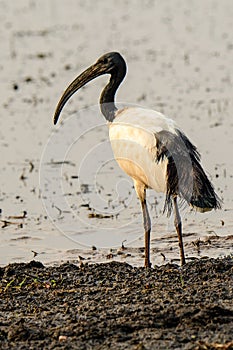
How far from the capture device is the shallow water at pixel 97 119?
33.0 feet

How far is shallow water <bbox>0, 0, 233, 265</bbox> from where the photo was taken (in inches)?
396

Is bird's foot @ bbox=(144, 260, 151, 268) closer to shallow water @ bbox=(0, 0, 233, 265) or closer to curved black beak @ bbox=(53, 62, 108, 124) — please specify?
shallow water @ bbox=(0, 0, 233, 265)

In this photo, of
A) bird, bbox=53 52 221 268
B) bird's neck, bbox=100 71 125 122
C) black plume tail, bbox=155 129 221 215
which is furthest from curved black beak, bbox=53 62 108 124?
black plume tail, bbox=155 129 221 215

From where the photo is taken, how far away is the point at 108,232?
10211 mm

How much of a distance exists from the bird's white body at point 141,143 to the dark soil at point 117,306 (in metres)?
0.86

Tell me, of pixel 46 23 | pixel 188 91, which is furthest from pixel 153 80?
pixel 46 23

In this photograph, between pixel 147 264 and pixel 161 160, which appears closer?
pixel 161 160

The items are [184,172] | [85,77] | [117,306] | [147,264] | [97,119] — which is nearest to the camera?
[117,306]

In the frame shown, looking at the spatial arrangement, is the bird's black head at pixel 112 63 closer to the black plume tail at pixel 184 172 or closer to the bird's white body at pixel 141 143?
the bird's white body at pixel 141 143

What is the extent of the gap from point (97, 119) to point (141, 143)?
6198mm

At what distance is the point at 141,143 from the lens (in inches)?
338

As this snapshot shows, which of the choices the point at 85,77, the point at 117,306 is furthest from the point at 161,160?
the point at 117,306

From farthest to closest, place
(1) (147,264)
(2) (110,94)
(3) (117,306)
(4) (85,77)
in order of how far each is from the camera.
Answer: (4) (85,77) → (2) (110,94) → (1) (147,264) → (3) (117,306)

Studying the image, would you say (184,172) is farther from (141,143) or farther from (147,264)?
(147,264)
